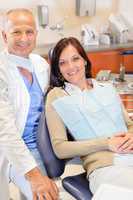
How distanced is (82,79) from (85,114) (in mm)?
262

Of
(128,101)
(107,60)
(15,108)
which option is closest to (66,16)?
(107,60)

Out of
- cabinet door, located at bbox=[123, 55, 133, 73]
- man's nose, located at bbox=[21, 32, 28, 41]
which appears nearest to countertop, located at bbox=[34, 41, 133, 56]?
cabinet door, located at bbox=[123, 55, 133, 73]

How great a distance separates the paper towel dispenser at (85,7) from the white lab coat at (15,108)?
5.55 feet

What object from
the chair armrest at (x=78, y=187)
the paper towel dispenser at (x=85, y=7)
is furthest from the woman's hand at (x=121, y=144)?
the paper towel dispenser at (x=85, y=7)

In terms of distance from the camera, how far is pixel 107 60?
3.19 m

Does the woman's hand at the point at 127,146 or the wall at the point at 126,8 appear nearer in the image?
the woman's hand at the point at 127,146

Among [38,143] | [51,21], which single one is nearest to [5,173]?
[38,143]

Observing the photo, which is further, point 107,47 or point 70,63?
point 107,47

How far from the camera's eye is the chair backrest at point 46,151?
5.31 ft

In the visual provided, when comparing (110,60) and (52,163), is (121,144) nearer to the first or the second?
(52,163)

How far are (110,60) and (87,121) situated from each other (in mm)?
1592

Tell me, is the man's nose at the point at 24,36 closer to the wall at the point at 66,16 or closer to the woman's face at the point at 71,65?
the woman's face at the point at 71,65

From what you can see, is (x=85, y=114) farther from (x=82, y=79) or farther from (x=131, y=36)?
(x=131, y=36)

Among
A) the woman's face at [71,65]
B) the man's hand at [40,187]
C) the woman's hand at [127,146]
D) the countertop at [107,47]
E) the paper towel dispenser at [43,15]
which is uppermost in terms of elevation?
the paper towel dispenser at [43,15]
